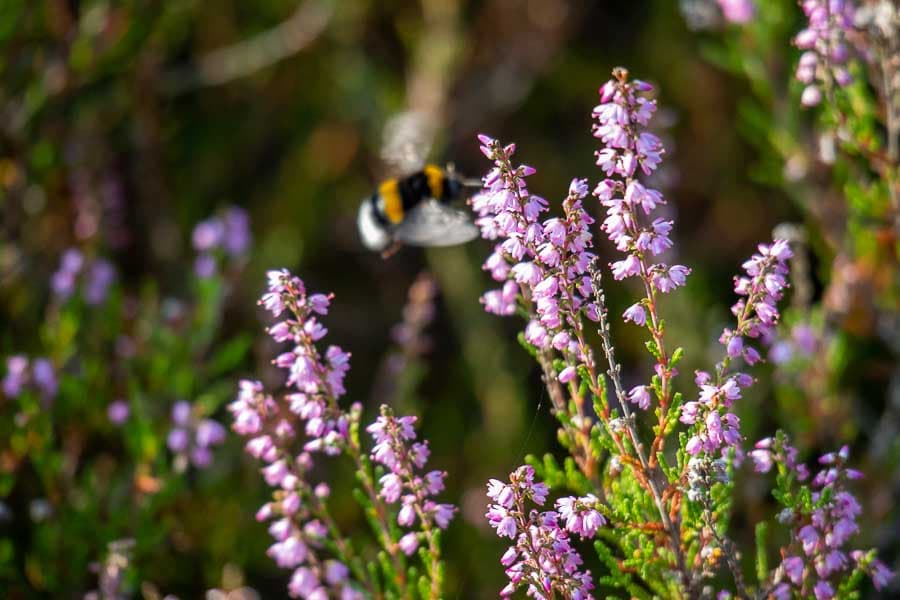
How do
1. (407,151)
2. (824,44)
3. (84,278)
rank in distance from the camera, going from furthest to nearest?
(84,278) < (407,151) < (824,44)

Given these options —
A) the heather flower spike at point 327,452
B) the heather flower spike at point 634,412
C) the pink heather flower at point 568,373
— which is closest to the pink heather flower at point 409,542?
the heather flower spike at point 327,452

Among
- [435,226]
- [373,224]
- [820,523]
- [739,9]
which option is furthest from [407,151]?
[820,523]

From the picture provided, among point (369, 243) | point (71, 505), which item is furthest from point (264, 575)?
point (369, 243)

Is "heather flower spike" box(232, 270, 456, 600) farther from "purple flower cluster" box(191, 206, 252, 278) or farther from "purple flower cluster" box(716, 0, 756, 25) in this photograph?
"purple flower cluster" box(716, 0, 756, 25)

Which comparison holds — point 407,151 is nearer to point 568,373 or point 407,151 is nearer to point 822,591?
point 568,373

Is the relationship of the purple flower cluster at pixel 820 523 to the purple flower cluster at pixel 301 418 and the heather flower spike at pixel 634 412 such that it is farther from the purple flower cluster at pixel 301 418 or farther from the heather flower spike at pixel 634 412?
the purple flower cluster at pixel 301 418

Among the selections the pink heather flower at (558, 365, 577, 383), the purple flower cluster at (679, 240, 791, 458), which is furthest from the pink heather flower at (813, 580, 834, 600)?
the pink heather flower at (558, 365, 577, 383)
